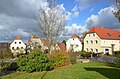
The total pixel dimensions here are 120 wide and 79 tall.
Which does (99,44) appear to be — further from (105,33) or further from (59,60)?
(59,60)

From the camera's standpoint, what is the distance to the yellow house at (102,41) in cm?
5703

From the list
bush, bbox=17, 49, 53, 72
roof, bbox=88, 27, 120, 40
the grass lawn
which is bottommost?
the grass lawn

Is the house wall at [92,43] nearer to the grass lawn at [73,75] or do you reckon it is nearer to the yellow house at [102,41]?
the yellow house at [102,41]

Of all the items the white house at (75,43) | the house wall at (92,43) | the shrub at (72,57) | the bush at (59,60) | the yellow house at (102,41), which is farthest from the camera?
the white house at (75,43)

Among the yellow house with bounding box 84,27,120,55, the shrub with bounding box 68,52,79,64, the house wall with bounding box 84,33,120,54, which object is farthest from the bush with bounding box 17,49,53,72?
the house wall with bounding box 84,33,120,54

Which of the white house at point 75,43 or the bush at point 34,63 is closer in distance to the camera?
the bush at point 34,63

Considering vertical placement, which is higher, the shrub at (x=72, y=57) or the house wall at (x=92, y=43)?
the house wall at (x=92, y=43)

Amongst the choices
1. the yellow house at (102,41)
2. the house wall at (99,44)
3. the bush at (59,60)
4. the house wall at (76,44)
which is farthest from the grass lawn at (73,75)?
the house wall at (76,44)

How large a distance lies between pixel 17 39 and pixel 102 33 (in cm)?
3240

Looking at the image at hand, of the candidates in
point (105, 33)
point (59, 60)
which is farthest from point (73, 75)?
point (105, 33)

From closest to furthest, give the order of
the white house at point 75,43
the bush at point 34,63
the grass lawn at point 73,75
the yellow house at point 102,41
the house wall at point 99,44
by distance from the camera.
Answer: the grass lawn at point 73,75 < the bush at point 34,63 < the house wall at point 99,44 < the yellow house at point 102,41 < the white house at point 75,43

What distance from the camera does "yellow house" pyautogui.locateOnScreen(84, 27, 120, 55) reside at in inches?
2245

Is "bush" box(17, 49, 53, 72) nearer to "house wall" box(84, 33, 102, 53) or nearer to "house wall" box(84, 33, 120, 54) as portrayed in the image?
"house wall" box(84, 33, 120, 54)

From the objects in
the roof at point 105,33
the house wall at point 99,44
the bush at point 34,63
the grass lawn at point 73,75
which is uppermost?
the roof at point 105,33
